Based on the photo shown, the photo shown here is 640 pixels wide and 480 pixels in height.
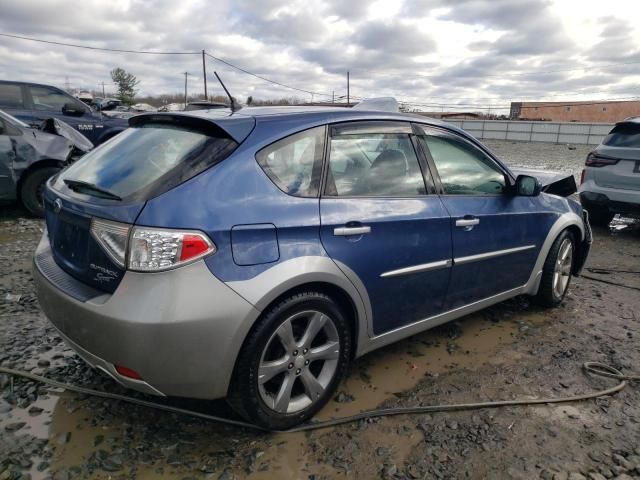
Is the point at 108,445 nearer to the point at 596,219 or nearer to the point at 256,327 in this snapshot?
the point at 256,327

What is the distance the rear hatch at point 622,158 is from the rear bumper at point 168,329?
6.42 m

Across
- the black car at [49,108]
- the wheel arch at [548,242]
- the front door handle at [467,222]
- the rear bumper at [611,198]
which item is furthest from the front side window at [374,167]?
the black car at [49,108]

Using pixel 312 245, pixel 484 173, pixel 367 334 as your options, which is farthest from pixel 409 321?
pixel 484 173

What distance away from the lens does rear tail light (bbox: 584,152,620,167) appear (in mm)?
6809

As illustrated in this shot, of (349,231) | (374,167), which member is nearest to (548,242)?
(374,167)

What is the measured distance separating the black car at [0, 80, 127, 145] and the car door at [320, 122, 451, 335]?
7811 millimetres

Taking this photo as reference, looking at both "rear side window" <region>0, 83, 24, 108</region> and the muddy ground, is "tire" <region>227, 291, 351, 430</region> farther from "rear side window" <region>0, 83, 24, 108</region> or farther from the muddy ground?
"rear side window" <region>0, 83, 24, 108</region>

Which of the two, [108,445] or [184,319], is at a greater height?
[184,319]

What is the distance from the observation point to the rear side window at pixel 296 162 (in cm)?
239

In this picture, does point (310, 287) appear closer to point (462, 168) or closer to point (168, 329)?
point (168, 329)

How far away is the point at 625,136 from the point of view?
6.79 m

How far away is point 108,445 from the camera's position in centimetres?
232

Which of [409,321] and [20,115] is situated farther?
[20,115]

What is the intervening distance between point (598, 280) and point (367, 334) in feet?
11.7
